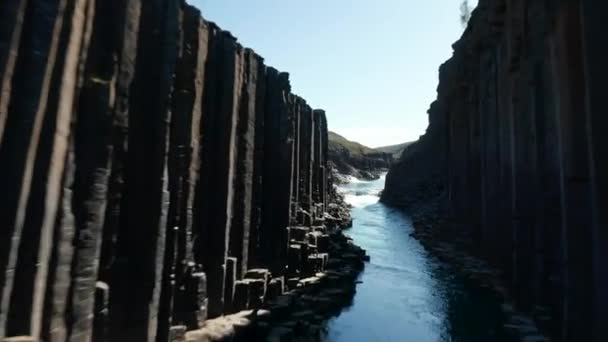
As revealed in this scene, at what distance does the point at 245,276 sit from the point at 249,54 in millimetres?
5949

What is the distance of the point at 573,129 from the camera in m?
8.52

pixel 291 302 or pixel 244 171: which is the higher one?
pixel 244 171

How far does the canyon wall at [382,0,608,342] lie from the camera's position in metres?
7.57

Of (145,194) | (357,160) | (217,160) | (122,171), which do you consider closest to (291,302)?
(217,160)

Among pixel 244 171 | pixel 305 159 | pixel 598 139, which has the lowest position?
pixel 244 171

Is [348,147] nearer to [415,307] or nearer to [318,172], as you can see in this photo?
[318,172]

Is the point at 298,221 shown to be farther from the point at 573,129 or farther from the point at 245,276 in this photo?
the point at 573,129

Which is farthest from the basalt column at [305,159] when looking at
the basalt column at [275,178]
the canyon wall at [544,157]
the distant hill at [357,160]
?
the distant hill at [357,160]

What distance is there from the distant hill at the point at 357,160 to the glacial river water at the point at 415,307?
249 ft

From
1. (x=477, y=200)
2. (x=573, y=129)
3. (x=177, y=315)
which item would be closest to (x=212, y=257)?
(x=177, y=315)

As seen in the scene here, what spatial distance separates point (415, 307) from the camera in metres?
15.5

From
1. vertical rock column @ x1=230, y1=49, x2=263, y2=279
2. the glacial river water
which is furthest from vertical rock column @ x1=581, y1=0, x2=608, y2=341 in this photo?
vertical rock column @ x1=230, y1=49, x2=263, y2=279

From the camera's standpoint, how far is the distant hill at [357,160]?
102m

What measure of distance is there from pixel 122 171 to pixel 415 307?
11387mm
